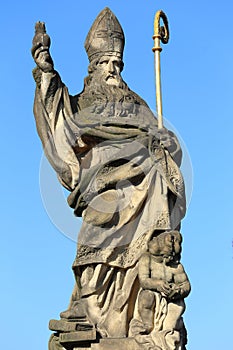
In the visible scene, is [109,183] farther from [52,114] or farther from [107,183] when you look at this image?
[52,114]

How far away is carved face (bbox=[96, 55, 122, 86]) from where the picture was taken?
12.2 meters

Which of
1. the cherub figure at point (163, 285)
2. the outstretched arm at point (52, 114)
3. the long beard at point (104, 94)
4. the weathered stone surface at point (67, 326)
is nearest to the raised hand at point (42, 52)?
the outstretched arm at point (52, 114)

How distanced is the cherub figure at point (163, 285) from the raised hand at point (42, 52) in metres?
2.44

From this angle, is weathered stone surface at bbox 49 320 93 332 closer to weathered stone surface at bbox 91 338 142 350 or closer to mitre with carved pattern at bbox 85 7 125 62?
weathered stone surface at bbox 91 338 142 350

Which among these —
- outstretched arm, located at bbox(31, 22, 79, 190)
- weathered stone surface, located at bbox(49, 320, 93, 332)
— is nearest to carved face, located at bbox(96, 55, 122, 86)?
outstretched arm, located at bbox(31, 22, 79, 190)

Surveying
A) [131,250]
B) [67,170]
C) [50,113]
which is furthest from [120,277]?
[50,113]

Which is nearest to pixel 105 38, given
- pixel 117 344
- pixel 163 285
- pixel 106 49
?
pixel 106 49

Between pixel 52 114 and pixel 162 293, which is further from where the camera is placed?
pixel 52 114

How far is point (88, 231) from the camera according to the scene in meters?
11.4

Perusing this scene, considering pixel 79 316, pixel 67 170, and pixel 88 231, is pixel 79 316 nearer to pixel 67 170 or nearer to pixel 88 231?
pixel 88 231

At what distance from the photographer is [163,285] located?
10.9 metres

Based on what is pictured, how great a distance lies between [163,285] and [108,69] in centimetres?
295

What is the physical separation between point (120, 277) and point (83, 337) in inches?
36.4

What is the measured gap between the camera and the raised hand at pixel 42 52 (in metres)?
11.6
